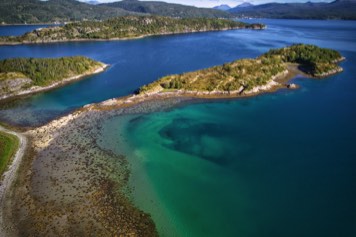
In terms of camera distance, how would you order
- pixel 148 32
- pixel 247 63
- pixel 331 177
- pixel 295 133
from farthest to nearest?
pixel 148 32 → pixel 247 63 → pixel 295 133 → pixel 331 177

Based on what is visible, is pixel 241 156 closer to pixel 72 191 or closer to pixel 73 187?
pixel 73 187

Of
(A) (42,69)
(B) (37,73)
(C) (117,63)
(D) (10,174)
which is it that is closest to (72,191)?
(D) (10,174)

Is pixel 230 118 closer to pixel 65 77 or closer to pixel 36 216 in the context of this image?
pixel 36 216

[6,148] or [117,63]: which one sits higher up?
[6,148]

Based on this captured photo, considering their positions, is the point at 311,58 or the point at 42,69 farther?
the point at 311,58

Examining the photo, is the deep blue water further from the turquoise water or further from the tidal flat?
the turquoise water

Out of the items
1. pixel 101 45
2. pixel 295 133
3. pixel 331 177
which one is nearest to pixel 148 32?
pixel 101 45
